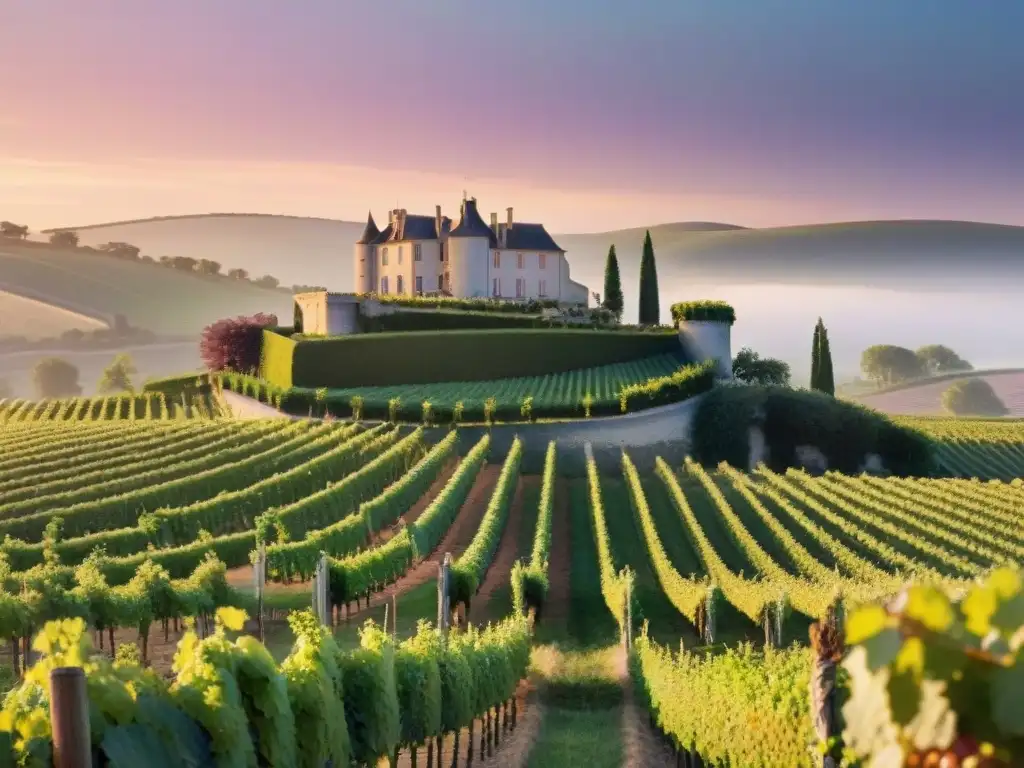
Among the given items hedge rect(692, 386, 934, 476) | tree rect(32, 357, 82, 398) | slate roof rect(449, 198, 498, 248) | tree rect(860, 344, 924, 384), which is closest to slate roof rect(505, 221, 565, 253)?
slate roof rect(449, 198, 498, 248)

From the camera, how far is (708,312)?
5494 cm

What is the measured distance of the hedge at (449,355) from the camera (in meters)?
53.3

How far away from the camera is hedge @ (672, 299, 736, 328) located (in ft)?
180

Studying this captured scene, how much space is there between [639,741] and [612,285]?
54539mm

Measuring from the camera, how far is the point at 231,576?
23.6 metres

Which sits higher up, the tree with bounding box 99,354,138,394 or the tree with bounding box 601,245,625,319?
the tree with bounding box 601,245,625,319

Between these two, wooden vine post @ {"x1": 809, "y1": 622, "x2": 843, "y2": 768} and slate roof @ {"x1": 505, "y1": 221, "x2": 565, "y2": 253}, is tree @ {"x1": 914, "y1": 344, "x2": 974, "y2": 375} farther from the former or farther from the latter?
wooden vine post @ {"x1": 809, "y1": 622, "x2": 843, "y2": 768}

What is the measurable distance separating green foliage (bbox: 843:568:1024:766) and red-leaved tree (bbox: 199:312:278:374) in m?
61.0

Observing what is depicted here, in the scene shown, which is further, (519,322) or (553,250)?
(553,250)

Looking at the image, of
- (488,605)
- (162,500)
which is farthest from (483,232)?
(488,605)

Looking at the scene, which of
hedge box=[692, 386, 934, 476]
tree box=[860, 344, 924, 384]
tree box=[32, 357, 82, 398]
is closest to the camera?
hedge box=[692, 386, 934, 476]

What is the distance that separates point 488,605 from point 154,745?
16.3m

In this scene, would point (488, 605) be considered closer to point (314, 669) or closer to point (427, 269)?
point (314, 669)

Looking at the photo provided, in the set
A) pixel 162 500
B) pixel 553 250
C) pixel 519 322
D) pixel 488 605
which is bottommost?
pixel 488 605
